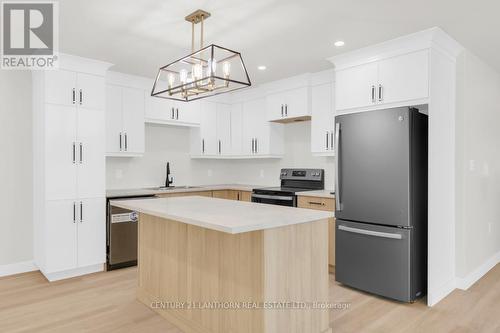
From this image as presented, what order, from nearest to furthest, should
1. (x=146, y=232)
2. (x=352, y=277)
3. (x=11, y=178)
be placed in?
(x=146, y=232), (x=352, y=277), (x=11, y=178)

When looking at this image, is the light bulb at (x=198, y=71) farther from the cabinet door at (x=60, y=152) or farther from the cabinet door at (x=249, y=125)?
the cabinet door at (x=249, y=125)

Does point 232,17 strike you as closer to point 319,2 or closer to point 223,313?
point 319,2

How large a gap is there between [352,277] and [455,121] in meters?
1.87

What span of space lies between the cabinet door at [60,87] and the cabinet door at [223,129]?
7.31 feet

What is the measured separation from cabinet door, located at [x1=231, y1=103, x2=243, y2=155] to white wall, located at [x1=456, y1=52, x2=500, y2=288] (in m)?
3.01

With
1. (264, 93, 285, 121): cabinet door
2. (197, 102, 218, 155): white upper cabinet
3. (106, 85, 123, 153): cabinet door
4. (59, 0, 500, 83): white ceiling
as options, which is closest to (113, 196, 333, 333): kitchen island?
(59, 0, 500, 83): white ceiling

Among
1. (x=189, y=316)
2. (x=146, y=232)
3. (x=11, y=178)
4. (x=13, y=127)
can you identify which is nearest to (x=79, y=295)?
(x=146, y=232)

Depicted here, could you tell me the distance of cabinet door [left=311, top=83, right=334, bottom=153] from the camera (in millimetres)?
4141

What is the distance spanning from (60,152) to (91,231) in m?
0.95

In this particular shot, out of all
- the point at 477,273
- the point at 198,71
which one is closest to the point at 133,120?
the point at 198,71

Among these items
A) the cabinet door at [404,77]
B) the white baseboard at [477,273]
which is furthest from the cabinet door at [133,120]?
the white baseboard at [477,273]

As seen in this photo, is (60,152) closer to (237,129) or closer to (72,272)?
(72,272)

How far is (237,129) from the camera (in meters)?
5.43

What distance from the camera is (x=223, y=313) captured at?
2.25m
